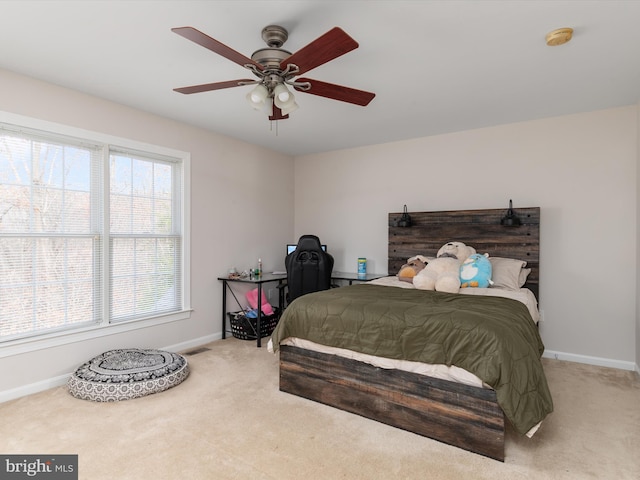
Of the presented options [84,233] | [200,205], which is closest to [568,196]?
[200,205]

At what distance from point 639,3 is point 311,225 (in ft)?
13.5

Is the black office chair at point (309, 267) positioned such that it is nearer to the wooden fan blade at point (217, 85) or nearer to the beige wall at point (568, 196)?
the beige wall at point (568, 196)

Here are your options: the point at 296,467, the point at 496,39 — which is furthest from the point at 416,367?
the point at 496,39

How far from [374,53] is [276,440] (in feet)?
8.36

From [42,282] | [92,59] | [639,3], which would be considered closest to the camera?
[639,3]

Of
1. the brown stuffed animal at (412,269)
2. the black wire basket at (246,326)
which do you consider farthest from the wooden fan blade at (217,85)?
the black wire basket at (246,326)

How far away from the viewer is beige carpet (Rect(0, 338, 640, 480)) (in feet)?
6.39

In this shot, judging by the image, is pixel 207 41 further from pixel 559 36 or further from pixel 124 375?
pixel 124 375

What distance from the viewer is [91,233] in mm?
3307

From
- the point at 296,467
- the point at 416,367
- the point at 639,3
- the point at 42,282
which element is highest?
the point at 639,3

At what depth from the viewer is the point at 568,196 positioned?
3.70 metres

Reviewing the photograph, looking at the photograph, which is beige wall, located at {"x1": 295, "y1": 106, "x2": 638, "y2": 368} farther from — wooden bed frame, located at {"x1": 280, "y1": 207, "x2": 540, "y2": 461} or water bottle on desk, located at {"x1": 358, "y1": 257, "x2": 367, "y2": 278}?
water bottle on desk, located at {"x1": 358, "y1": 257, "x2": 367, "y2": 278}

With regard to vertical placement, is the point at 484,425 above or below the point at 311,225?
below

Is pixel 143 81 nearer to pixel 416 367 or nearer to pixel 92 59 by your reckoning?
pixel 92 59
